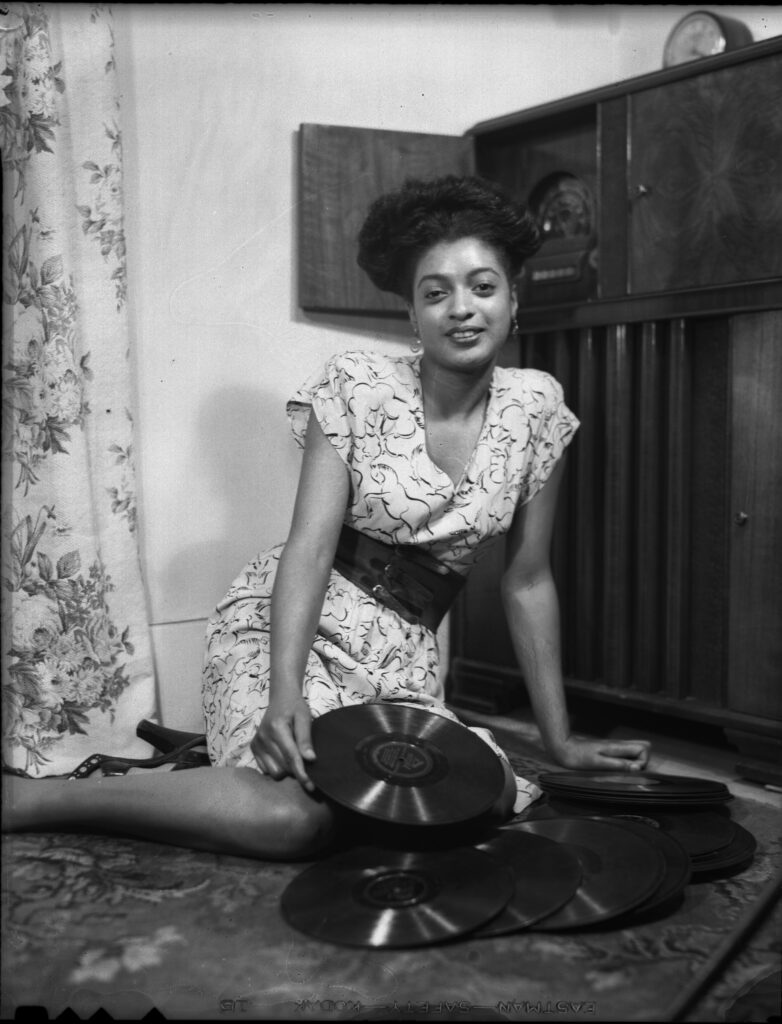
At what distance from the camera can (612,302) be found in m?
2.36

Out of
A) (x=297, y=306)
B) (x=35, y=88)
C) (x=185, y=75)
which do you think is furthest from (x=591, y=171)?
(x=35, y=88)

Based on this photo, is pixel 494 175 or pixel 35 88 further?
pixel 494 175

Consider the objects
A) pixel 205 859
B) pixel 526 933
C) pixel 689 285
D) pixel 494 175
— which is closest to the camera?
pixel 526 933

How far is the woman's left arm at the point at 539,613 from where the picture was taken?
1990 millimetres

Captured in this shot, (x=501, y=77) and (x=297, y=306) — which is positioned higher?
(x=501, y=77)

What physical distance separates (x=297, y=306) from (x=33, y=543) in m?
0.90

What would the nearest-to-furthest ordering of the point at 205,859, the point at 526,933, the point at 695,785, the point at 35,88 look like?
the point at 526,933, the point at 205,859, the point at 695,785, the point at 35,88

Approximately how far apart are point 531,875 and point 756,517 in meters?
1.04

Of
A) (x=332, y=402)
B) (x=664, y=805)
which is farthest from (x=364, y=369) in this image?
(x=664, y=805)

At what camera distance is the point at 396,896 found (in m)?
1.35

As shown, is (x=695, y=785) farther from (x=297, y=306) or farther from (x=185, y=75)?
(x=185, y=75)

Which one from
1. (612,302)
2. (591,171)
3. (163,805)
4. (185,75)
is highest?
(185,75)

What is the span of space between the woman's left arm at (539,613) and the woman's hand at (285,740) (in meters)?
0.62

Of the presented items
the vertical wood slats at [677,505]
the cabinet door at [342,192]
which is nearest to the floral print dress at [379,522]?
the vertical wood slats at [677,505]
